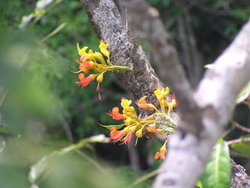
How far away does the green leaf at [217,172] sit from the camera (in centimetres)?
83

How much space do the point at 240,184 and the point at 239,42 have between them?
0.43 meters

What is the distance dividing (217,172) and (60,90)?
231cm

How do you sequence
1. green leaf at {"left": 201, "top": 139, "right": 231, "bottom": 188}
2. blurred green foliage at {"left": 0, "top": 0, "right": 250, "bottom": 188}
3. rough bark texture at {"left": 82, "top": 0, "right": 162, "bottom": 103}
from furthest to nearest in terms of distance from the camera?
rough bark texture at {"left": 82, "top": 0, "right": 162, "bottom": 103}, green leaf at {"left": 201, "top": 139, "right": 231, "bottom": 188}, blurred green foliage at {"left": 0, "top": 0, "right": 250, "bottom": 188}

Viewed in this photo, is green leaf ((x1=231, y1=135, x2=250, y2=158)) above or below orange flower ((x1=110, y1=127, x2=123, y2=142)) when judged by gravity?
above

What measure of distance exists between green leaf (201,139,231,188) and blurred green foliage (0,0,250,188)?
0.44 ft

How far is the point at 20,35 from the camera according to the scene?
0.62 m

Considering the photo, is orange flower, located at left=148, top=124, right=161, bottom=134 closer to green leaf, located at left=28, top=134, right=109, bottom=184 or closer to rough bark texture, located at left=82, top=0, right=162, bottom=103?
rough bark texture, located at left=82, top=0, right=162, bottom=103

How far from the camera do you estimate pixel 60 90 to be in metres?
3.08

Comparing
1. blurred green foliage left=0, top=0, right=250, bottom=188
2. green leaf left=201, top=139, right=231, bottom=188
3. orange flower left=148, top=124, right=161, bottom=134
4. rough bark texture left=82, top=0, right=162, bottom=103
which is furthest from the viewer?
rough bark texture left=82, top=0, right=162, bottom=103

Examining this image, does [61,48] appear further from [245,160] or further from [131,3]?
[131,3]

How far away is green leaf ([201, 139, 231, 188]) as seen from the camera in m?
0.83

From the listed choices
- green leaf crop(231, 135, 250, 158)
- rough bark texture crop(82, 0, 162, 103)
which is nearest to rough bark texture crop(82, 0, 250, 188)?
green leaf crop(231, 135, 250, 158)

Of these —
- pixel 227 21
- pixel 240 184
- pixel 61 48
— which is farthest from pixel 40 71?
pixel 240 184

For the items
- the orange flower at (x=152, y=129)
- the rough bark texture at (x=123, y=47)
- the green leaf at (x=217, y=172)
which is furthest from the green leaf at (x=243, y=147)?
the rough bark texture at (x=123, y=47)
